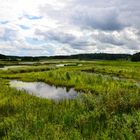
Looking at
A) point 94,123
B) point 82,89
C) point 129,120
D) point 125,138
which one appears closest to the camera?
point 125,138

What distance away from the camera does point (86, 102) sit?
16.9 meters

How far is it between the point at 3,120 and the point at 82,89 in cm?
2267

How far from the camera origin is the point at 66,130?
40.2ft

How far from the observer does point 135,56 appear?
15925 cm

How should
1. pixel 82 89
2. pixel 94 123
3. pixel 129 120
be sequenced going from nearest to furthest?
pixel 129 120
pixel 94 123
pixel 82 89

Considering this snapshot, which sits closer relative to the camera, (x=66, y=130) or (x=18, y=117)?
(x=66, y=130)

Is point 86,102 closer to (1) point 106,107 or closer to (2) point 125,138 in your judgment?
(1) point 106,107

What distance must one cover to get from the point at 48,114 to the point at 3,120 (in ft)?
6.79

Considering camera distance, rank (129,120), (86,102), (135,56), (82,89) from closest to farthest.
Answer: (129,120), (86,102), (82,89), (135,56)

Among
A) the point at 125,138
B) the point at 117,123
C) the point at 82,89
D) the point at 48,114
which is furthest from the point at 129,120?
the point at 82,89

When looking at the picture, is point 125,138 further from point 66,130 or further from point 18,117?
point 18,117

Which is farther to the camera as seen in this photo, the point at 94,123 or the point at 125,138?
the point at 94,123

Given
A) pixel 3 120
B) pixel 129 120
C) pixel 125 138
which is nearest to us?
pixel 125 138

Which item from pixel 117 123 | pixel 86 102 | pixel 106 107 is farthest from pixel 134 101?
pixel 117 123
